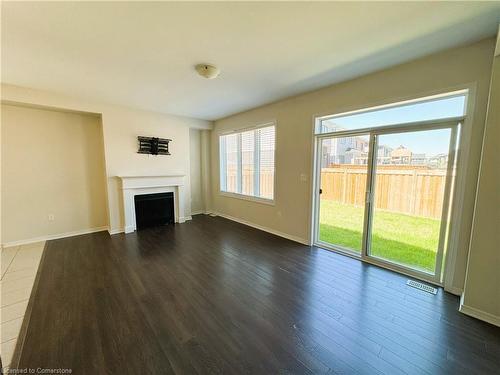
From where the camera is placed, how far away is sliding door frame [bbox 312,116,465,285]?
2357mm

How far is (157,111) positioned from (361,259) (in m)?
5.07

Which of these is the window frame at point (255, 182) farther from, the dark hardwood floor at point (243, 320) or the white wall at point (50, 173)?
the white wall at point (50, 173)

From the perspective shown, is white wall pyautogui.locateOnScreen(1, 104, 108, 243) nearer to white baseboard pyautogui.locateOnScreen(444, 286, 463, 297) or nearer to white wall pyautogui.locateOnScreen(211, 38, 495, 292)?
white wall pyautogui.locateOnScreen(211, 38, 495, 292)

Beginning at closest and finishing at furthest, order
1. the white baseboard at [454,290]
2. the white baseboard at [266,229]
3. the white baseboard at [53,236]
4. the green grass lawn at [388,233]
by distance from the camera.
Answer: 1. the white baseboard at [454,290]
2. the green grass lawn at [388,233]
3. the white baseboard at [53,236]
4. the white baseboard at [266,229]

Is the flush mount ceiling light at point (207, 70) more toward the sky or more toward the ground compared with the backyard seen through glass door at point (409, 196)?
more toward the sky

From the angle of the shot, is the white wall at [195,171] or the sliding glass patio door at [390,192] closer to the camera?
the sliding glass patio door at [390,192]

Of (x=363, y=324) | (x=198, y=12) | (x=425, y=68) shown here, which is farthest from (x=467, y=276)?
(x=198, y=12)

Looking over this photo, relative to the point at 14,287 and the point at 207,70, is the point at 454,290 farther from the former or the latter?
the point at 14,287

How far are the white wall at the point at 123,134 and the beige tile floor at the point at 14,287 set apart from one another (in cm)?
129

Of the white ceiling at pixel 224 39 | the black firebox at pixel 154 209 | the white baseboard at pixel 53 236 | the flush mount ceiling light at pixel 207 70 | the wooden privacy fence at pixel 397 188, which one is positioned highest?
the white ceiling at pixel 224 39

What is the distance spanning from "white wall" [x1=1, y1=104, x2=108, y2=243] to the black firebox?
0.74m

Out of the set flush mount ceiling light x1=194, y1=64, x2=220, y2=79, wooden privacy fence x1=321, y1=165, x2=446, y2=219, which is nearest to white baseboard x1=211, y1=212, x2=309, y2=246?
wooden privacy fence x1=321, y1=165, x2=446, y2=219

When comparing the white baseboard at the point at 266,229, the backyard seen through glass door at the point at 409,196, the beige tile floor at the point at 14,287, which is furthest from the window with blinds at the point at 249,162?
the beige tile floor at the point at 14,287

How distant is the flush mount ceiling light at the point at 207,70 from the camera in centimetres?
255
